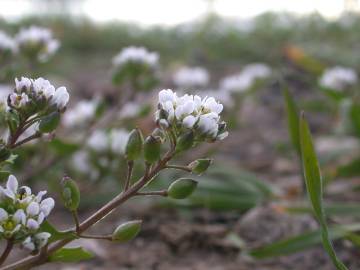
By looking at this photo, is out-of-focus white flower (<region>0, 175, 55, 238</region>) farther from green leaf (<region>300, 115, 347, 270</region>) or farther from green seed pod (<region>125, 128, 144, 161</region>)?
green leaf (<region>300, 115, 347, 270</region>)

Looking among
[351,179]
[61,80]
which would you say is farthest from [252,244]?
[61,80]

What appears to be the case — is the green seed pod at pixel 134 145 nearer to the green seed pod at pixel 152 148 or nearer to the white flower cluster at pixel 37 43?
the green seed pod at pixel 152 148

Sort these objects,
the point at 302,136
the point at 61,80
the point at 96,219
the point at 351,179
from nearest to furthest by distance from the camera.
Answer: the point at 96,219 < the point at 302,136 < the point at 351,179 < the point at 61,80

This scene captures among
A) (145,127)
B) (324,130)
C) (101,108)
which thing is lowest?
(324,130)

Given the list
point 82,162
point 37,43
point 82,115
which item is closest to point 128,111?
point 82,115

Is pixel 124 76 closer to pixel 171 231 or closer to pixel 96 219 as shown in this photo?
pixel 171 231
